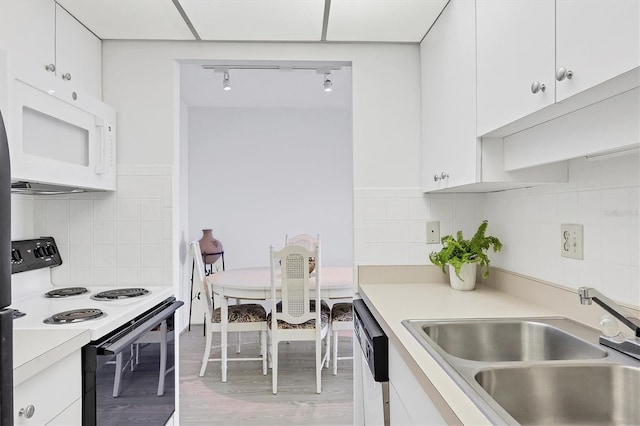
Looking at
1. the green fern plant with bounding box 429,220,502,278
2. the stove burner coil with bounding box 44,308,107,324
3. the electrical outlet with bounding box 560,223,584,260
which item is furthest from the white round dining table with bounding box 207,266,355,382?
the electrical outlet with bounding box 560,223,584,260

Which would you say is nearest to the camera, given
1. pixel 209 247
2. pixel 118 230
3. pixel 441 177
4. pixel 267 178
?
pixel 441 177

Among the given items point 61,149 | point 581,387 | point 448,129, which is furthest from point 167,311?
point 581,387

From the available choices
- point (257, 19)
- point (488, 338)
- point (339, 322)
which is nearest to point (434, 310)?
point (488, 338)

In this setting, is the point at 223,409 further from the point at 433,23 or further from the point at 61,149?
the point at 433,23

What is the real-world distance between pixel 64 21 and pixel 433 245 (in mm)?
2012

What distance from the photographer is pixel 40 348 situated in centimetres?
113

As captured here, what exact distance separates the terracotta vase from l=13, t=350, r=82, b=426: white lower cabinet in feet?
10.4

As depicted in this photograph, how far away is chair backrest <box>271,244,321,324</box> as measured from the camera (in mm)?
2912

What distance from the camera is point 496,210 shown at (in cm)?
201

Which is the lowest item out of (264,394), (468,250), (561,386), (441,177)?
(264,394)

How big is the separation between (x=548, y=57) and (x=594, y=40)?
0.16 m

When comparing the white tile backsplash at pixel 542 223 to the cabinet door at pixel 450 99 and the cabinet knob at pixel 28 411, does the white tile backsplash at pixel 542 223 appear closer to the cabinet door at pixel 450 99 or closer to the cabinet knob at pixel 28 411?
the cabinet door at pixel 450 99

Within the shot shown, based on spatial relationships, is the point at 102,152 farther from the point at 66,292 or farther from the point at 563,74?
the point at 563,74

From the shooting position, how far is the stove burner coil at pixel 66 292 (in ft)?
6.03
